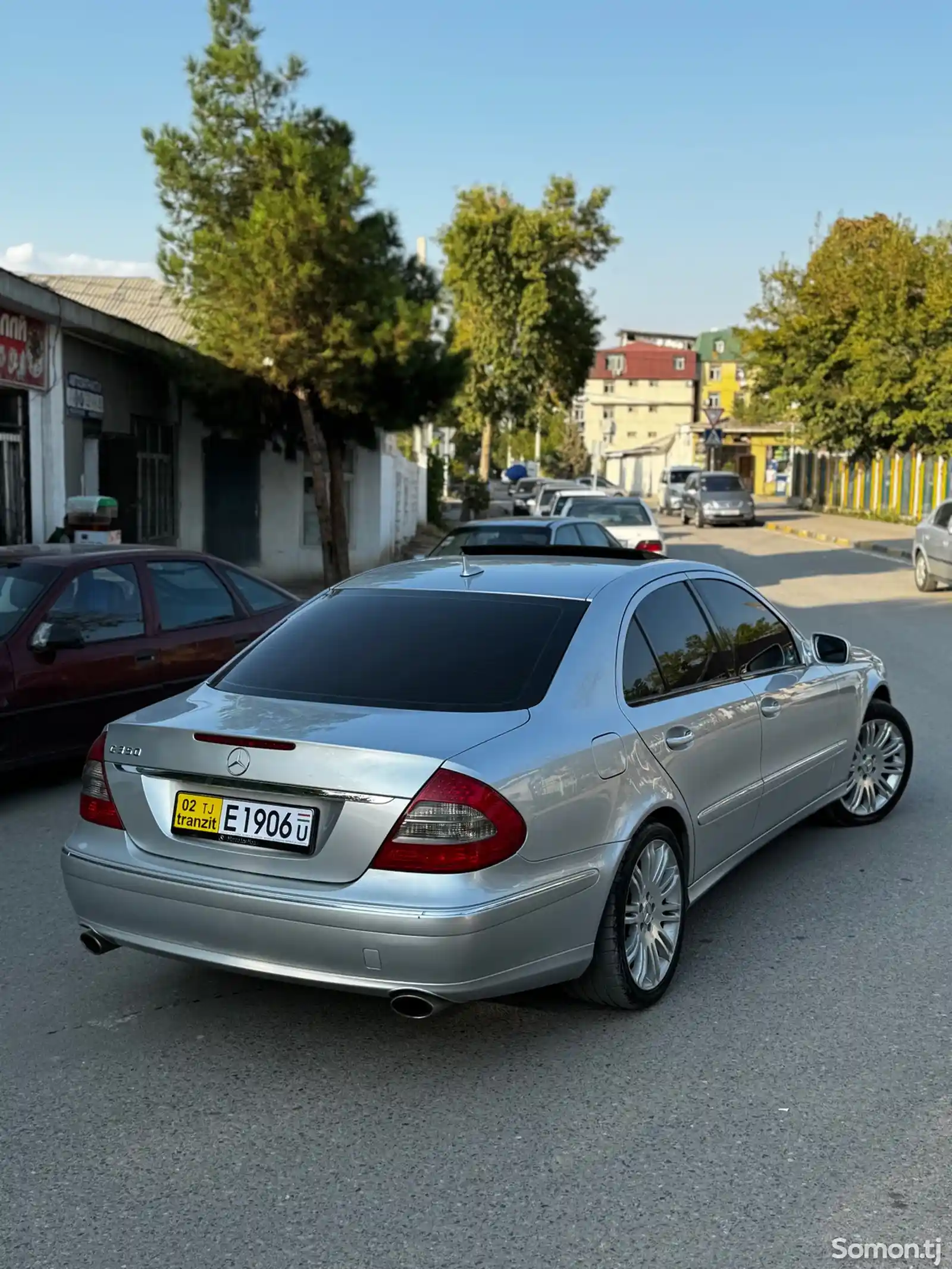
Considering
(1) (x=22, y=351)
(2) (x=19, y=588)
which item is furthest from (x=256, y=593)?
(1) (x=22, y=351)

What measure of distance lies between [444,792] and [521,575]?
1.52 m

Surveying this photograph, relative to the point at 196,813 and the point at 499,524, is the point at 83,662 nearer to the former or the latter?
the point at 196,813

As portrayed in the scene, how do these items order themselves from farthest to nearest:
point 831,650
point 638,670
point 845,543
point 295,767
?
point 845,543, point 831,650, point 638,670, point 295,767

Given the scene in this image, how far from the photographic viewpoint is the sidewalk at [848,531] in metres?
30.0

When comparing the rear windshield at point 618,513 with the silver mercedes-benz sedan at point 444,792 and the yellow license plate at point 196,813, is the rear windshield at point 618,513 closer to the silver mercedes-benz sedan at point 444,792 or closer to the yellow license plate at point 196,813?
the silver mercedes-benz sedan at point 444,792

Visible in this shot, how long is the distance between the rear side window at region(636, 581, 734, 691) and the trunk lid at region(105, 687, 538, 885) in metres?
0.95

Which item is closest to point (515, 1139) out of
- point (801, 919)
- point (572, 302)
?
point (801, 919)

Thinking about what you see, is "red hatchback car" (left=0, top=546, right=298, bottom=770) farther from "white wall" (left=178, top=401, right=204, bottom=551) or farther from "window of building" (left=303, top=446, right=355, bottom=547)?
"window of building" (left=303, top=446, right=355, bottom=547)

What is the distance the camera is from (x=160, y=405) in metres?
19.7

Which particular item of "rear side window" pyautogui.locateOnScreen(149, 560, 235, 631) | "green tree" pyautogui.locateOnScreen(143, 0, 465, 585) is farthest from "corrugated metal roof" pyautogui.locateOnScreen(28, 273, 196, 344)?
"rear side window" pyautogui.locateOnScreen(149, 560, 235, 631)

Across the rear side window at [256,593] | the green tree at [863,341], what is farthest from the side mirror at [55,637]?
the green tree at [863,341]

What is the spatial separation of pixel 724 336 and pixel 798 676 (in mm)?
119631

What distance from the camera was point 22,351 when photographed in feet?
46.4

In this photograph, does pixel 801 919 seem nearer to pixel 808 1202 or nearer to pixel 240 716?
pixel 808 1202
